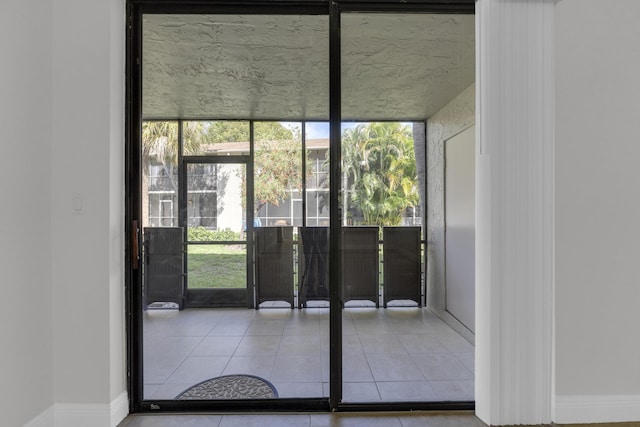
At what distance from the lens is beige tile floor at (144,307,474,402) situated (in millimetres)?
2230

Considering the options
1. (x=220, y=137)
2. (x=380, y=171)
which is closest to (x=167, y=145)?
(x=220, y=137)

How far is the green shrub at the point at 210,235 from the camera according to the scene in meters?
3.64

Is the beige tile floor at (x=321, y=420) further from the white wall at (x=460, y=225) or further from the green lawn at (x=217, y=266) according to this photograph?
the green lawn at (x=217, y=266)

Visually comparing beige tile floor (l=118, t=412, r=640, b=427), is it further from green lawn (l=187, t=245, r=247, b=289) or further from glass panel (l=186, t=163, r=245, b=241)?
glass panel (l=186, t=163, r=245, b=241)

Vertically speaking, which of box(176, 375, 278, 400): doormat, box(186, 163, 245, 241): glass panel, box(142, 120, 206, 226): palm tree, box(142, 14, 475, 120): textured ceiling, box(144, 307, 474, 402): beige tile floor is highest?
box(142, 14, 475, 120): textured ceiling
